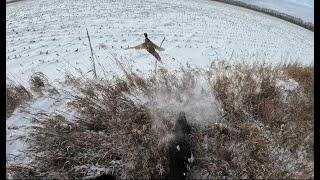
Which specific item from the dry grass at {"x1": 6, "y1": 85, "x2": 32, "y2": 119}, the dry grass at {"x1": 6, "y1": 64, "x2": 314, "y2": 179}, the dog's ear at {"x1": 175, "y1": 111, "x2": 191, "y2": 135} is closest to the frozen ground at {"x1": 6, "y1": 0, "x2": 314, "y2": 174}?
the dry grass at {"x1": 6, "y1": 85, "x2": 32, "y2": 119}

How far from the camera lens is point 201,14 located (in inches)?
440

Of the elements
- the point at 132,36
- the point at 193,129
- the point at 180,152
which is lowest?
the point at 180,152

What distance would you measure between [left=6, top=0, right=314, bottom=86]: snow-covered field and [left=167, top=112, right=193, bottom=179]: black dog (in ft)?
7.40

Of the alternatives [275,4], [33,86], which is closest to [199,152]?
[33,86]

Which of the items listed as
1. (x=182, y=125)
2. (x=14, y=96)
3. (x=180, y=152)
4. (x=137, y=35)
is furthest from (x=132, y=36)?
(x=180, y=152)

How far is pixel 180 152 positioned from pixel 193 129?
453 mm

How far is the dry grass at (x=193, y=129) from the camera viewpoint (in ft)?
18.2

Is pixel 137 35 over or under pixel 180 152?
over

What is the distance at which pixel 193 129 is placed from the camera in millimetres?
6203

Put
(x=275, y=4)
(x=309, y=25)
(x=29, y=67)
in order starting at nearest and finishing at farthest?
1. (x=29, y=67)
2. (x=309, y=25)
3. (x=275, y=4)

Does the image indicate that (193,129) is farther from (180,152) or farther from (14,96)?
(14,96)

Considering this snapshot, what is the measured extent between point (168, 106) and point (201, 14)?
5369 millimetres

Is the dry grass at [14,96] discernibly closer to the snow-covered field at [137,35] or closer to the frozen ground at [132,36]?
the frozen ground at [132,36]
